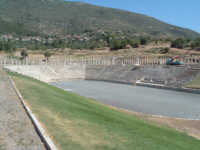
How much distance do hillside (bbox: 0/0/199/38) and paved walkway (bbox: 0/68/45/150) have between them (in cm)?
10965

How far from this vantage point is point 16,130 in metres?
7.98

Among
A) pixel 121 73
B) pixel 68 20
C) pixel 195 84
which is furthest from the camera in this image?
pixel 68 20

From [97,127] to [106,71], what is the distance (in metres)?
37.1

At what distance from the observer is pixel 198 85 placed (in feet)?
98.5

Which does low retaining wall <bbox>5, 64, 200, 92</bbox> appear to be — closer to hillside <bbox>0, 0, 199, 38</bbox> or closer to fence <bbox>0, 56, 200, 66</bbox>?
fence <bbox>0, 56, 200, 66</bbox>

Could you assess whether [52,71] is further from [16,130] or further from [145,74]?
[16,130]

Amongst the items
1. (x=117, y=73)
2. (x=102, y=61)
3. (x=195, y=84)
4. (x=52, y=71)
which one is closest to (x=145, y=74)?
(x=117, y=73)

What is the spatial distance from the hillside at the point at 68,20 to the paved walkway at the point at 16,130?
110 metres

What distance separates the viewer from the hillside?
401 ft

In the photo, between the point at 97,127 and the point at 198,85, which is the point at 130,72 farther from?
the point at 97,127

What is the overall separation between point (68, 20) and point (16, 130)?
12765 centimetres

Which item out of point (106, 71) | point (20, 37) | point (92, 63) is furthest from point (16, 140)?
point (20, 37)

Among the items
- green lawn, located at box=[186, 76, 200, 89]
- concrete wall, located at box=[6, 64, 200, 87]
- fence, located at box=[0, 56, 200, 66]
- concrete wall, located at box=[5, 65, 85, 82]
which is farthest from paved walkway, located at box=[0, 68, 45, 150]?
fence, located at box=[0, 56, 200, 66]

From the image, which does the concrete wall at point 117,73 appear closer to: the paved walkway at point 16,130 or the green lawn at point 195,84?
the green lawn at point 195,84
